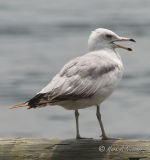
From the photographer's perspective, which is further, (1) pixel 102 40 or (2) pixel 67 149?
(1) pixel 102 40

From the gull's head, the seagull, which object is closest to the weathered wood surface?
the seagull

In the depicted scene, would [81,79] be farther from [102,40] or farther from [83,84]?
[102,40]

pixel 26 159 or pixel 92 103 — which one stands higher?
pixel 92 103

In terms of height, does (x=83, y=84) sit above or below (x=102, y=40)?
below

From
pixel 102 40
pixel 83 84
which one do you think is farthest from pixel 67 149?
pixel 102 40

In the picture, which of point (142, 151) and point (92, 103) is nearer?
point (142, 151)

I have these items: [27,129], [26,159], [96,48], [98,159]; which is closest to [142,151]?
[98,159]

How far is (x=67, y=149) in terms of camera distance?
733 cm

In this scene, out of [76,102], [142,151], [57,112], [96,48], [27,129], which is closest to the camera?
[142,151]

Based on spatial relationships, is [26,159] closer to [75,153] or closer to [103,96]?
[75,153]

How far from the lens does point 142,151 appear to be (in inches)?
281

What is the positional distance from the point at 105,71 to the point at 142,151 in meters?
1.27

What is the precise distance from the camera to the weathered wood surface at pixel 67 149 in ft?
23.5

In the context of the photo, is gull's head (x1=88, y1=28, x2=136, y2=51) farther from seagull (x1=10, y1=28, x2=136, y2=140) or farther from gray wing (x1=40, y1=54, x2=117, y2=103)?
gray wing (x1=40, y1=54, x2=117, y2=103)
